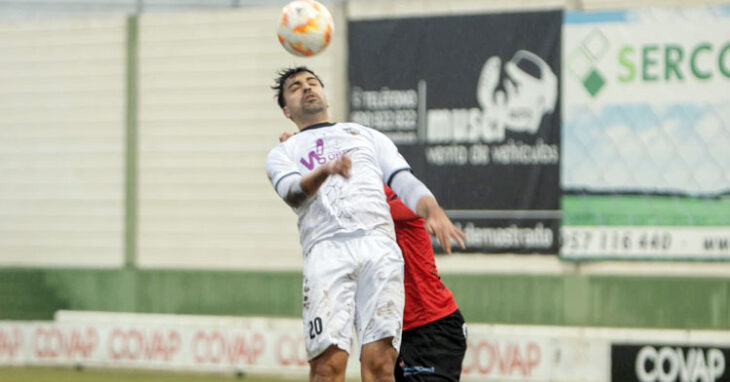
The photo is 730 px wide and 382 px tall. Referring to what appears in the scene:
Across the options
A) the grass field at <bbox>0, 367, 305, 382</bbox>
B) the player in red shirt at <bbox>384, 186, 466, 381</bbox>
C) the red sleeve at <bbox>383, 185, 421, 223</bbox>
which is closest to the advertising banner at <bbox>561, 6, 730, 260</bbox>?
the grass field at <bbox>0, 367, 305, 382</bbox>

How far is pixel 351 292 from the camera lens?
592cm

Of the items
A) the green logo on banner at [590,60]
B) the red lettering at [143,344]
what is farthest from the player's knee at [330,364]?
the red lettering at [143,344]

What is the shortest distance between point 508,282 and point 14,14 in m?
7.03

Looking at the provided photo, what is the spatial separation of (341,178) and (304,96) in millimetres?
480

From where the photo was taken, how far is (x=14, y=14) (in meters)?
15.6

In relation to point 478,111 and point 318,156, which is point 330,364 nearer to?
point 318,156

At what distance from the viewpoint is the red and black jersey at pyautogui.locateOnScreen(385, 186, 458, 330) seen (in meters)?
6.64

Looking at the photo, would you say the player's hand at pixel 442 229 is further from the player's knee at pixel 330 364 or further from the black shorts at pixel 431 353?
the black shorts at pixel 431 353

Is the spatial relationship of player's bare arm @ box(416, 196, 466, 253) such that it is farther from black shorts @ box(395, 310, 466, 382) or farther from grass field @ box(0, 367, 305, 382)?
grass field @ box(0, 367, 305, 382)

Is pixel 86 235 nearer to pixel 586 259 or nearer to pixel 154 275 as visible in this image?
pixel 154 275

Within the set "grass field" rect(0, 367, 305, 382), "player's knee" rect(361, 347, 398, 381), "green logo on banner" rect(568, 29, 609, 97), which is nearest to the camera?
"player's knee" rect(361, 347, 398, 381)

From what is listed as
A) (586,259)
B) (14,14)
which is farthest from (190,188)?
(586,259)

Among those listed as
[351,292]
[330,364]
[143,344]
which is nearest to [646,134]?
[143,344]

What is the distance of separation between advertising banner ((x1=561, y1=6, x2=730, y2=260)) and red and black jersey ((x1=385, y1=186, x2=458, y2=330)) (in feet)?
21.4
